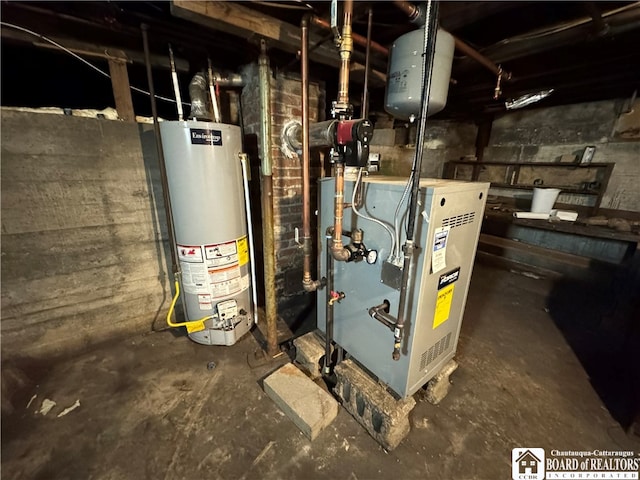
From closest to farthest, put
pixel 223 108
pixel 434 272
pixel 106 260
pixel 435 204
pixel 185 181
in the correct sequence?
pixel 435 204 < pixel 434 272 < pixel 185 181 < pixel 106 260 < pixel 223 108

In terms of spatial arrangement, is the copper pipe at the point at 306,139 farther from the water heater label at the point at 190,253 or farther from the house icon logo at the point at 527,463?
the house icon logo at the point at 527,463

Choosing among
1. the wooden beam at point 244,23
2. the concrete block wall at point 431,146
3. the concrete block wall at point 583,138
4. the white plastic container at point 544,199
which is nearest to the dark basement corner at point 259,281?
the wooden beam at point 244,23

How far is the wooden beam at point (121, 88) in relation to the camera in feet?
4.89

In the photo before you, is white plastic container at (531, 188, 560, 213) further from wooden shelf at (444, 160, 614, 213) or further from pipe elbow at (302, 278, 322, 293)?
pipe elbow at (302, 278, 322, 293)

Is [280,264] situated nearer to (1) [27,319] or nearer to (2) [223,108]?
(2) [223,108]

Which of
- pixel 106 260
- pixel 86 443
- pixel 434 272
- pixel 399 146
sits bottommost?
pixel 86 443

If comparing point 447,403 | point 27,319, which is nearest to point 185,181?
point 27,319

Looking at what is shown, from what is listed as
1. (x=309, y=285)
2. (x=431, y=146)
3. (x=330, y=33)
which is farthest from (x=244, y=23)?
(x=431, y=146)

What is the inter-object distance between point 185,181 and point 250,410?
1327mm

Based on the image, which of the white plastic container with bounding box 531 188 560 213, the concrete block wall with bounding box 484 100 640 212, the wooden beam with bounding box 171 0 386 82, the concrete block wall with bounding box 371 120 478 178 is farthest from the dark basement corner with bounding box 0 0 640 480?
the concrete block wall with bounding box 371 120 478 178

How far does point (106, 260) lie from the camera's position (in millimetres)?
1666

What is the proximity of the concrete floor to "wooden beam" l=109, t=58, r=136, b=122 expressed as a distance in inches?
61.4

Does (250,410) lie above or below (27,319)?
below

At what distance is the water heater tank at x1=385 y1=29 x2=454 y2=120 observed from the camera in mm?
1146
